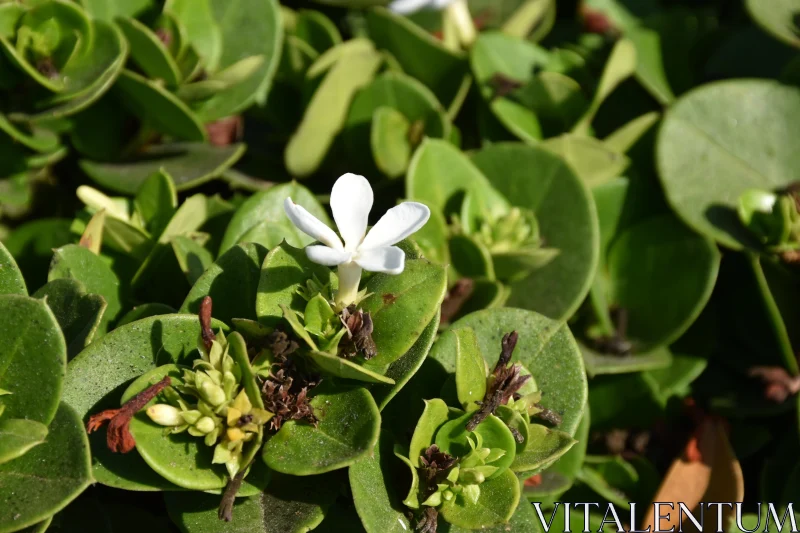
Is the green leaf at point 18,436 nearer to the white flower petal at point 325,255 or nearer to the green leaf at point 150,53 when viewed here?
the white flower petal at point 325,255

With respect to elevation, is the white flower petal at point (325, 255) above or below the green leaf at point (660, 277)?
above

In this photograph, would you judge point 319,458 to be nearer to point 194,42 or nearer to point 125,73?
point 125,73

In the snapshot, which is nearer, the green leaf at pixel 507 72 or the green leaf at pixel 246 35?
the green leaf at pixel 246 35

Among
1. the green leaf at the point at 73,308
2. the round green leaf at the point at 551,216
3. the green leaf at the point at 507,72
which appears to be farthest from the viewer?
the green leaf at the point at 507,72

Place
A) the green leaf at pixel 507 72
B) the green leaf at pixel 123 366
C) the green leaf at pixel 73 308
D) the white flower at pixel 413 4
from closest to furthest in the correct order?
the green leaf at pixel 123 366 → the green leaf at pixel 73 308 → the green leaf at pixel 507 72 → the white flower at pixel 413 4

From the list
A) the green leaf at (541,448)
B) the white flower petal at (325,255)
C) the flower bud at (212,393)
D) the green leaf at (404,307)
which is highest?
the white flower petal at (325,255)

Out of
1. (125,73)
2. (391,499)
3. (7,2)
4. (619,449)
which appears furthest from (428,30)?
(391,499)

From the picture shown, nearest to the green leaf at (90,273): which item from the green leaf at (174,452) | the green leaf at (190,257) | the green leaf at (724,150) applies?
the green leaf at (190,257)
